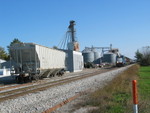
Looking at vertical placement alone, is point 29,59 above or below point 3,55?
below

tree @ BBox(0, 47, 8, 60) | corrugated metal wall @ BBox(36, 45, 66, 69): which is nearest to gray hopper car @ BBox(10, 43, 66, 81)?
corrugated metal wall @ BBox(36, 45, 66, 69)

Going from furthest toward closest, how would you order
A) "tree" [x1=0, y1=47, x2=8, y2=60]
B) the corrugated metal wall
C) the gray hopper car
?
"tree" [x1=0, y1=47, x2=8, y2=60] < the corrugated metal wall < the gray hopper car

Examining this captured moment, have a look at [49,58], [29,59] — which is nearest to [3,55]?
[49,58]

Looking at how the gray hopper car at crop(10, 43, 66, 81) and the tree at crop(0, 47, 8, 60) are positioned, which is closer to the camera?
the gray hopper car at crop(10, 43, 66, 81)

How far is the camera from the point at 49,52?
28.8 meters

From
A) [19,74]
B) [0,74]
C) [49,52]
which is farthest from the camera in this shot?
[0,74]

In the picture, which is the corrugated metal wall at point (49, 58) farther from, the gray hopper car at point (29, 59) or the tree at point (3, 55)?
the tree at point (3, 55)

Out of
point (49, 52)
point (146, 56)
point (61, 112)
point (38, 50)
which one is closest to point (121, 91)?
point (61, 112)

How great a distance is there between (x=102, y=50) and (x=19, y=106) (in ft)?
468

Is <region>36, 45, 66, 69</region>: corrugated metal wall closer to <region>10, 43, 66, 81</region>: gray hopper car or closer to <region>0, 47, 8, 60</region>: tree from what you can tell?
<region>10, 43, 66, 81</region>: gray hopper car

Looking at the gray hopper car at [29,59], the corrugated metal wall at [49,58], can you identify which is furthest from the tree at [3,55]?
the gray hopper car at [29,59]

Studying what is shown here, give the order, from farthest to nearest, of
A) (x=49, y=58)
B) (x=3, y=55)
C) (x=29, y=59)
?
(x=3, y=55) < (x=49, y=58) < (x=29, y=59)

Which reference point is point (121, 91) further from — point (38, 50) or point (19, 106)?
point (38, 50)

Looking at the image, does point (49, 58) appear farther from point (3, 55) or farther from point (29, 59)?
point (3, 55)
